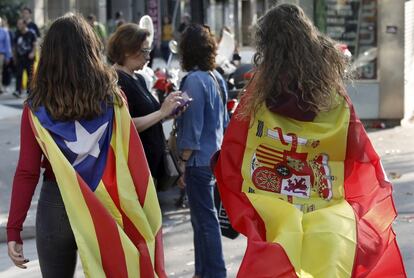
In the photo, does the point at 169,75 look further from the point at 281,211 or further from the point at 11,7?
the point at 11,7

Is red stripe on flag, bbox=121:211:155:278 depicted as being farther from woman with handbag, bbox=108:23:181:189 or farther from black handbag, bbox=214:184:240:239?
black handbag, bbox=214:184:240:239

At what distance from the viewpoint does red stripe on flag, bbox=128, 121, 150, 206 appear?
14.5ft

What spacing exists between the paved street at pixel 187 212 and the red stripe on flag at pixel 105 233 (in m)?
3.13

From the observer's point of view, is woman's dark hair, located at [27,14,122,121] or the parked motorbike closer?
woman's dark hair, located at [27,14,122,121]

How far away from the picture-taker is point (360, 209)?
14.5 ft

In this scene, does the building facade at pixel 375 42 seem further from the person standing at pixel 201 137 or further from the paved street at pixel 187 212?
the person standing at pixel 201 137

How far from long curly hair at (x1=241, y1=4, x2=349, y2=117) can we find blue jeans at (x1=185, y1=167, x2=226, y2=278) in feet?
6.66

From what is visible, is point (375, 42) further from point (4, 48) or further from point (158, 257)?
point (158, 257)

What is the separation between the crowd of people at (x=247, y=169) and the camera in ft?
13.9

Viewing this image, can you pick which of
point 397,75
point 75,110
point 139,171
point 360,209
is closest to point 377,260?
Result: point 360,209

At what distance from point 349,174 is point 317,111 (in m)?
0.31

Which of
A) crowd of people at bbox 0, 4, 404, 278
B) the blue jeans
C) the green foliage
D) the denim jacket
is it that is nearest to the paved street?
the blue jeans

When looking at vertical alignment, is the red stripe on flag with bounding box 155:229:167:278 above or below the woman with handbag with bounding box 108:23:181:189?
below

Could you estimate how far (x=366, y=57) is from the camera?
1549cm
